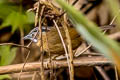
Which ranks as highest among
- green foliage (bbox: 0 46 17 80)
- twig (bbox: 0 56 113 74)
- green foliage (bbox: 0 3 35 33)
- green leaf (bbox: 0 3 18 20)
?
green leaf (bbox: 0 3 18 20)

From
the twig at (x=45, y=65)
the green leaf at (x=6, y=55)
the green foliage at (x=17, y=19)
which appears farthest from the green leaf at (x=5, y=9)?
the twig at (x=45, y=65)

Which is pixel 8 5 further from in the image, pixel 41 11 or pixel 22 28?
pixel 41 11

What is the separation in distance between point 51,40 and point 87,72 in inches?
46.2

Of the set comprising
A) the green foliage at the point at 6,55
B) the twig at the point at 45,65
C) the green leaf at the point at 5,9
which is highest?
the green leaf at the point at 5,9

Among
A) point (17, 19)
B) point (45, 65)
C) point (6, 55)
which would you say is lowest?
point (45, 65)

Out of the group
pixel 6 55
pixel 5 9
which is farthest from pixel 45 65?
pixel 5 9

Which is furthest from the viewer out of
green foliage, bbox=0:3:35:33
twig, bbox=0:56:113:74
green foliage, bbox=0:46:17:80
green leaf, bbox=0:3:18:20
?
green leaf, bbox=0:3:18:20

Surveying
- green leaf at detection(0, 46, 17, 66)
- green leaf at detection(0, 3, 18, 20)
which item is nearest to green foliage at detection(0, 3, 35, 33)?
green leaf at detection(0, 3, 18, 20)

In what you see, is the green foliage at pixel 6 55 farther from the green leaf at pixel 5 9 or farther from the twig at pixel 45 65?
the twig at pixel 45 65

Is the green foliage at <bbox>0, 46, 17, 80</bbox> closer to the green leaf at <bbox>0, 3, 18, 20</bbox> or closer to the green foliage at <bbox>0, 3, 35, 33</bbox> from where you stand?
the green foliage at <bbox>0, 3, 35, 33</bbox>

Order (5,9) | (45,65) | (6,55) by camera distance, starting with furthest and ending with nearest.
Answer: (5,9)
(6,55)
(45,65)

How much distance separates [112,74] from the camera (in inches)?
152

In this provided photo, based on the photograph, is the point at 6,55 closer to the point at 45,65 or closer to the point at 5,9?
the point at 5,9

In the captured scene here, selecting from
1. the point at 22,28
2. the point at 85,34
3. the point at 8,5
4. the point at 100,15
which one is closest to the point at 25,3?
the point at 8,5
